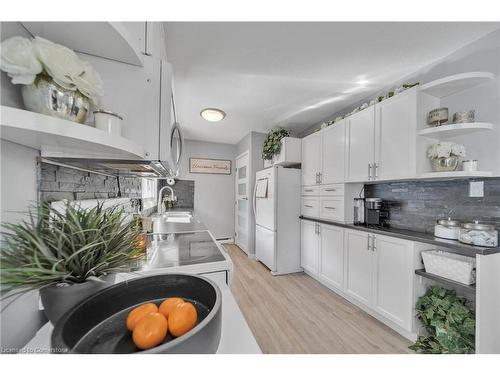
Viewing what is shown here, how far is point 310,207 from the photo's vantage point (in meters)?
2.85

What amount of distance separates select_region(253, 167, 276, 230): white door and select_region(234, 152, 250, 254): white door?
46 cm

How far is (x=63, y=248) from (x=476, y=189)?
2.39 m

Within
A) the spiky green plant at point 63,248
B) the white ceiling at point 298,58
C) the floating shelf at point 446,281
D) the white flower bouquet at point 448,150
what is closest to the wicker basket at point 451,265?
the floating shelf at point 446,281

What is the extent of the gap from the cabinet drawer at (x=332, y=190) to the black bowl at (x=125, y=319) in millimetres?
2144

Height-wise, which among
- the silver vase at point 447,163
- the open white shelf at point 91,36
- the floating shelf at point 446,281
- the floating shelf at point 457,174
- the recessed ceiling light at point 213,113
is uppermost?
the recessed ceiling light at point 213,113

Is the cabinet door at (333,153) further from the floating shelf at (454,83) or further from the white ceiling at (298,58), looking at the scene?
the floating shelf at (454,83)

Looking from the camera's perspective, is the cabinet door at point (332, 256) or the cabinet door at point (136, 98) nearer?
the cabinet door at point (136, 98)

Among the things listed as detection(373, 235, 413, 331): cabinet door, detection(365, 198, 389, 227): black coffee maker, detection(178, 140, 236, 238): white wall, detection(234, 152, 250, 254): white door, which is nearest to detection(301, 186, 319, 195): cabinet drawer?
detection(365, 198, 389, 227): black coffee maker

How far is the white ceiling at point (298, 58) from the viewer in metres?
1.40

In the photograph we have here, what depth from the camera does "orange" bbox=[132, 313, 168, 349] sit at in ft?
1.39

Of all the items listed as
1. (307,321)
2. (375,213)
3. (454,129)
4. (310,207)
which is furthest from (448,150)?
(307,321)

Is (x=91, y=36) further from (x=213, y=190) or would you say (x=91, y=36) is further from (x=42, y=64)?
(x=213, y=190)

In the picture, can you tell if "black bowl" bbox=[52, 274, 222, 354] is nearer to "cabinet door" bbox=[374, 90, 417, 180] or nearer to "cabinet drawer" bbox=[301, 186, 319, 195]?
"cabinet door" bbox=[374, 90, 417, 180]

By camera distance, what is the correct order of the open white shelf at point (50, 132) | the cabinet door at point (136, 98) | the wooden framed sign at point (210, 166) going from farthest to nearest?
the wooden framed sign at point (210, 166)
the cabinet door at point (136, 98)
the open white shelf at point (50, 132)
